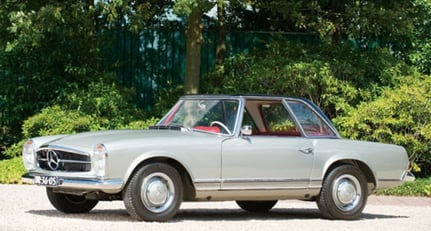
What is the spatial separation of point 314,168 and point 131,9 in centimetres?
723

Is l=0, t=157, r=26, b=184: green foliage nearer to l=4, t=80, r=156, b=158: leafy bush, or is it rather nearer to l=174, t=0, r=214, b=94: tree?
l=4, t=80, r=156, b=158: leafy bush

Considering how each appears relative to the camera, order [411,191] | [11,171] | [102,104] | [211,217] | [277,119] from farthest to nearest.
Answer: [102,104] → [11,171] → [411,191] → [277,119] → [211,217]

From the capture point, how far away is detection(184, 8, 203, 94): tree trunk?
17469 millimetres

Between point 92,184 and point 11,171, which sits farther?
point 11,171

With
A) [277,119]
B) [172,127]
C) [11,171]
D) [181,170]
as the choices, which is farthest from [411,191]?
[11,171]

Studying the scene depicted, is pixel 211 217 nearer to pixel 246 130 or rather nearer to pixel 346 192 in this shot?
pixel 246 130

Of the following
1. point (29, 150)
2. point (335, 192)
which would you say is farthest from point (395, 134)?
point (29, 150)

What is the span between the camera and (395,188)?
1445 centimetres

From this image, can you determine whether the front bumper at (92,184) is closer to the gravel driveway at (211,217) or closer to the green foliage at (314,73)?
the gravel driveway at (211,217)

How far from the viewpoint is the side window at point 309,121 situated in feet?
35.6

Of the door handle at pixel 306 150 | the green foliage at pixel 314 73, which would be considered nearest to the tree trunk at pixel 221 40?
→ the green foliage at pixel 314 73

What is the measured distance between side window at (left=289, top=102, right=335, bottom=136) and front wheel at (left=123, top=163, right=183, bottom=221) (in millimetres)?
2036

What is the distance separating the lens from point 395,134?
15594 millimetres

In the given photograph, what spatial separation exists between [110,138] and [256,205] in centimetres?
275
